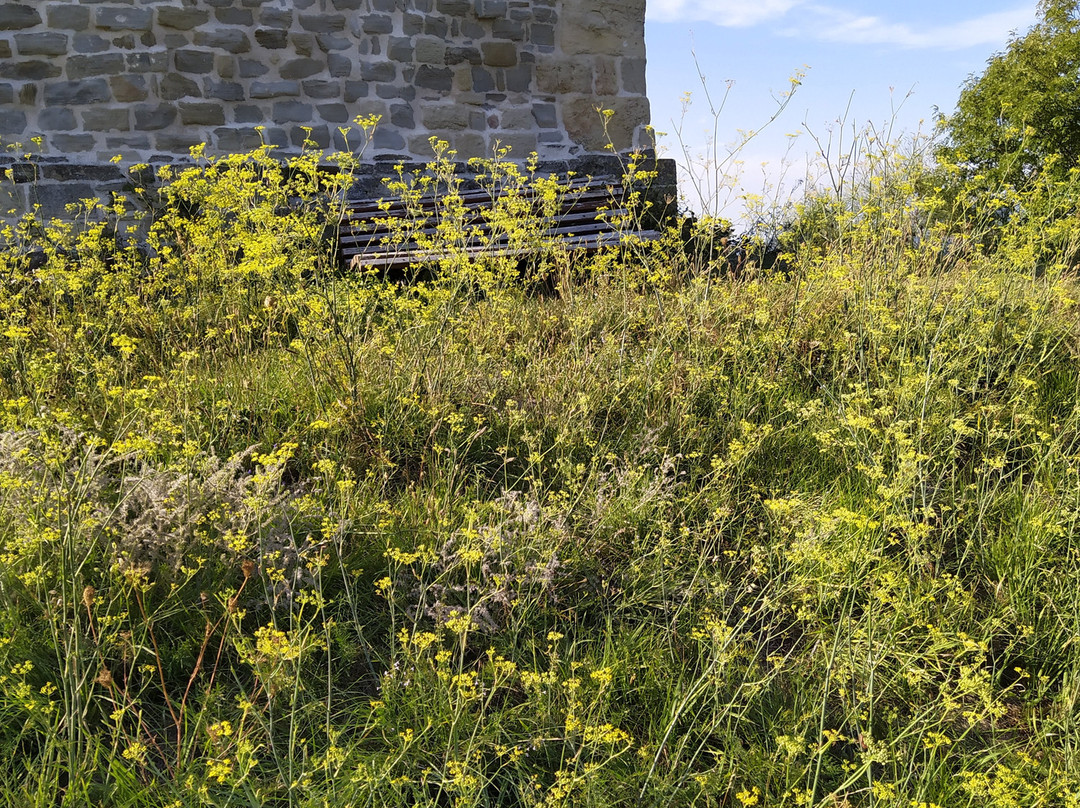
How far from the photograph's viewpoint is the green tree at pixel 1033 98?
17016 millimetres

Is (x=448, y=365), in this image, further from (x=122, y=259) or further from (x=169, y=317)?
(x=122, y=259)

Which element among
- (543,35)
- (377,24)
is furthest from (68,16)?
(543,35)

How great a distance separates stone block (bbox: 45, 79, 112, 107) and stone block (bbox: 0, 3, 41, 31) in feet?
1.52

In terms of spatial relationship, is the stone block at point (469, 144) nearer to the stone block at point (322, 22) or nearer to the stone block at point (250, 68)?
the stone block at point (322, 22)

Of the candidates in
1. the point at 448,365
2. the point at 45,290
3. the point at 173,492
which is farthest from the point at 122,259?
the point at 173,492

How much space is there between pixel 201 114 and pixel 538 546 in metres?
5.90

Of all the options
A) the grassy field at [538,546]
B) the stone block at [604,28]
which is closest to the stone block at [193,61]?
the stone block at [604,28]

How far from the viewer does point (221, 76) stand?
22.4 ft

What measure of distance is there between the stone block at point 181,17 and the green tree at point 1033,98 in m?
14.6

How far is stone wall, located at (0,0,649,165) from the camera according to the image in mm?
6512

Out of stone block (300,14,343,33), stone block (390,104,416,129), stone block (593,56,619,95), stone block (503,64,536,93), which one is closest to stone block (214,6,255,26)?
stone block (300,14,343,33)

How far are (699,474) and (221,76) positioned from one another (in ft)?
19.1

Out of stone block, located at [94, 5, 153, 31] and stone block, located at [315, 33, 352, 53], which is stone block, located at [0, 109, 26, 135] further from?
stone block, located at [315, 33, 352, 53]

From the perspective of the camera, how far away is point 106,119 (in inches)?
261
